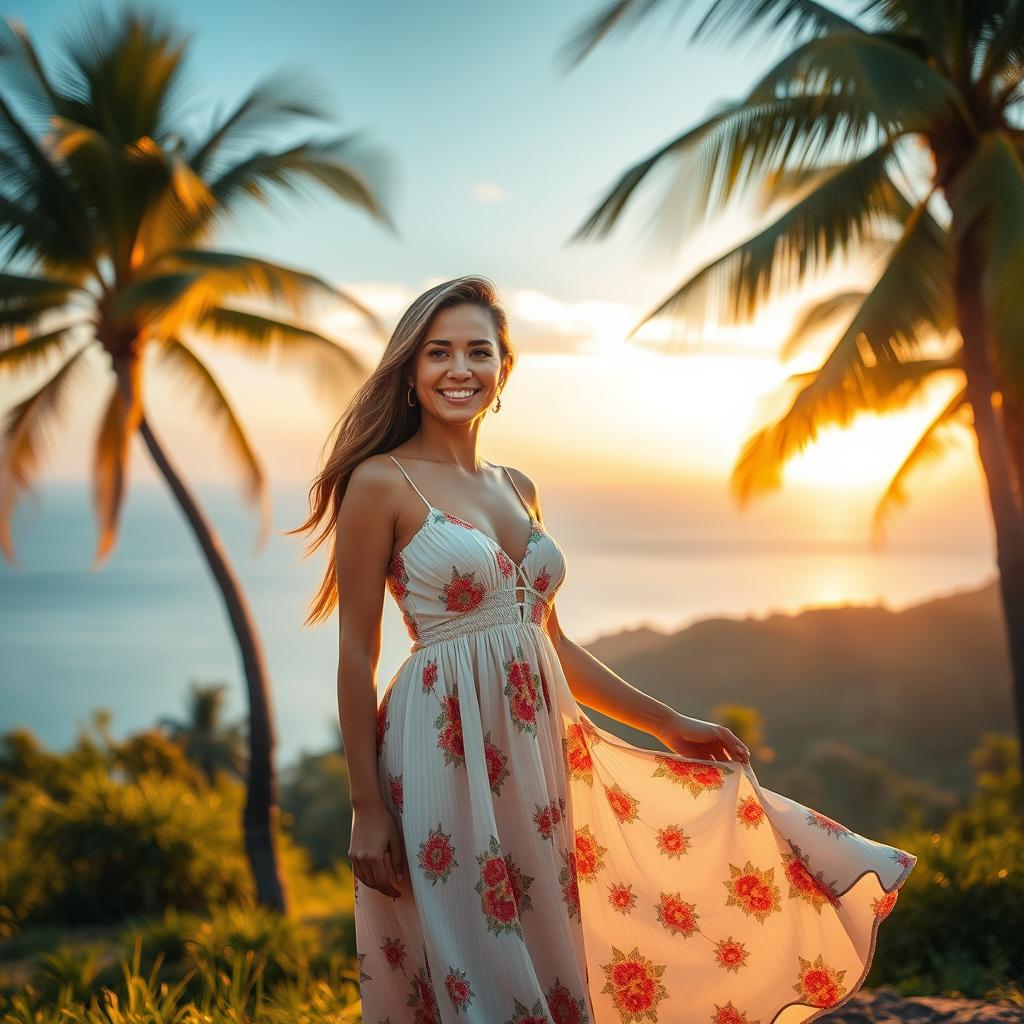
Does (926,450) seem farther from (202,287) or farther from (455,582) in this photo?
(455,582)

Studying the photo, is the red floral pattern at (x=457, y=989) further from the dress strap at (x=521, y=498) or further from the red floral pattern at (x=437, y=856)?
the dress strap at (x=521, y=498)

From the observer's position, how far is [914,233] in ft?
25.9

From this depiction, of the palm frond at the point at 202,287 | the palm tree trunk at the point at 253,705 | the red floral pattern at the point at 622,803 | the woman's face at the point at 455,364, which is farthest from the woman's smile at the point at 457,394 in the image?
the palm tree trunk at the point at 253,705

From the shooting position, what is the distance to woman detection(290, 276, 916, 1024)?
2381 millimetres

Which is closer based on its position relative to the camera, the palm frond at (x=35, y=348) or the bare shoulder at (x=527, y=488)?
the bare shoulder at (x=527, y=488)

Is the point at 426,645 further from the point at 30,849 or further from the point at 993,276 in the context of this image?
the point at 30,849

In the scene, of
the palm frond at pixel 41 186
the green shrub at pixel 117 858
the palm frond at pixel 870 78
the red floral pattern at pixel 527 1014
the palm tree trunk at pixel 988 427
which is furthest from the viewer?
the green shrub at pixel 117 858

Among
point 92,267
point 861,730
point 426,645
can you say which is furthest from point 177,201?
point 861,730

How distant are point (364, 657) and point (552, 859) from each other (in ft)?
2.18

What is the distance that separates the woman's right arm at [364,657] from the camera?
238 centimetres

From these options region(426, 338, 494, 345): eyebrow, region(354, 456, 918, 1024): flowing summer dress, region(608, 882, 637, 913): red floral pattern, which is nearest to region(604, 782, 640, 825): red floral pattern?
region(354, 456, 918, 1024): flowing summer dress

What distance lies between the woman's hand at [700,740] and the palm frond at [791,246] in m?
4.71

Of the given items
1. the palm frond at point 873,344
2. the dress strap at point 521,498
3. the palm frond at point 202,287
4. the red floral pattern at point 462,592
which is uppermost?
the palm frond at point 202,287

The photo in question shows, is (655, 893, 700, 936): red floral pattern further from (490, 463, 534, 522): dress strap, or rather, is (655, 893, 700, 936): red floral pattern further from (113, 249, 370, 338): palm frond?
(113, 249, 370, 338): palm frond
